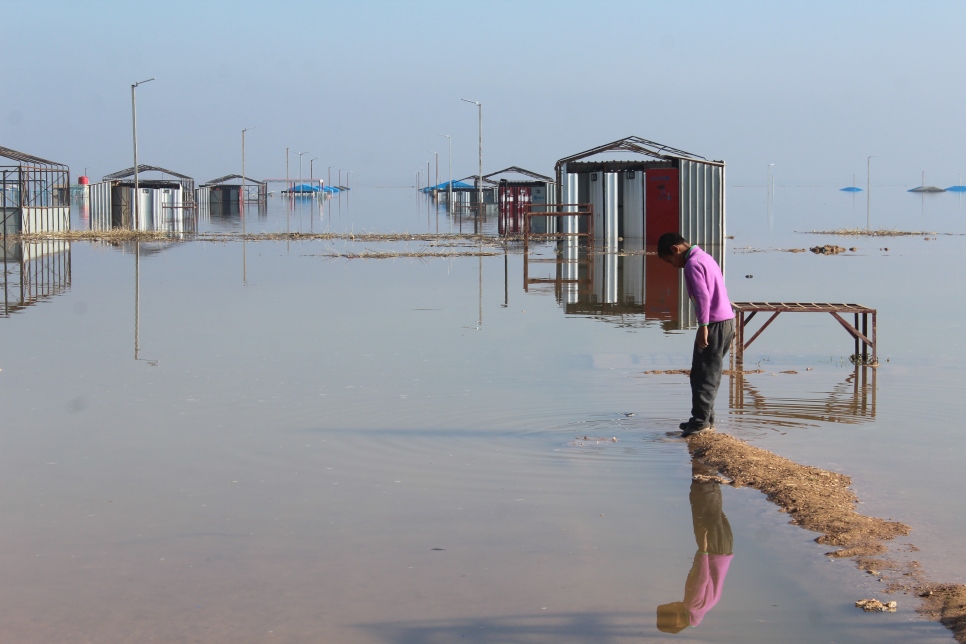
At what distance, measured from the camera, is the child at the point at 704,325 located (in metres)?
9.11

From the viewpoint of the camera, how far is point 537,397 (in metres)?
10.9

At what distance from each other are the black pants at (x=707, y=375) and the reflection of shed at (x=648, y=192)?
23616mm

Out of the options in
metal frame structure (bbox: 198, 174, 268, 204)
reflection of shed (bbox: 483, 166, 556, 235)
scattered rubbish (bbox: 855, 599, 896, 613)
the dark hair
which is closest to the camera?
scattered rubbish (bbox: 855, 599, 896, 613)

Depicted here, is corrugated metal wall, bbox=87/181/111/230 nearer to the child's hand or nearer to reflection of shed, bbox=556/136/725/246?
reflection of shed, bbox=556/136/725/246

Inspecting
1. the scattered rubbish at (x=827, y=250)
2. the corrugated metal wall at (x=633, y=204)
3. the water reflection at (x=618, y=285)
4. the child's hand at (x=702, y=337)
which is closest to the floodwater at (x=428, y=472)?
the water reflection at (x=618, y=285)

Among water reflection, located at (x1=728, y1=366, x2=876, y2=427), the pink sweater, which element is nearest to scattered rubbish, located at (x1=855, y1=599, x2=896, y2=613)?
the pink sweater

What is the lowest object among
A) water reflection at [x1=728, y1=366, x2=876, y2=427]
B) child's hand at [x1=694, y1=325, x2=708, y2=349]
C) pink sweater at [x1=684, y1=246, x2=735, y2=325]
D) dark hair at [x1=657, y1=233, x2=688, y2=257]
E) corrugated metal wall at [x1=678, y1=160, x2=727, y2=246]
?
water reflection at [x1=728, y1=366, x2=876, y2=427]

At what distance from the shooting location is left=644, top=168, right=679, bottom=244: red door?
34.0 meters

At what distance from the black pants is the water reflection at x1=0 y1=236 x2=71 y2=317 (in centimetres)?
1222

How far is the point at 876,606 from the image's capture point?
5.39 meters

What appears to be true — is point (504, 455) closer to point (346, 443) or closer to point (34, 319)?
point (346, 443)

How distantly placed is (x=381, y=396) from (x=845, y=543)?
17.7 ft

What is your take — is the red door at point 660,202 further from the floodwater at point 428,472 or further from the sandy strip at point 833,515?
the sandy strip at point 833,515

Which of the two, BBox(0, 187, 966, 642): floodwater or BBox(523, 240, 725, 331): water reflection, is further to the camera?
BBox(523, 240, 725, 331): water reflection
